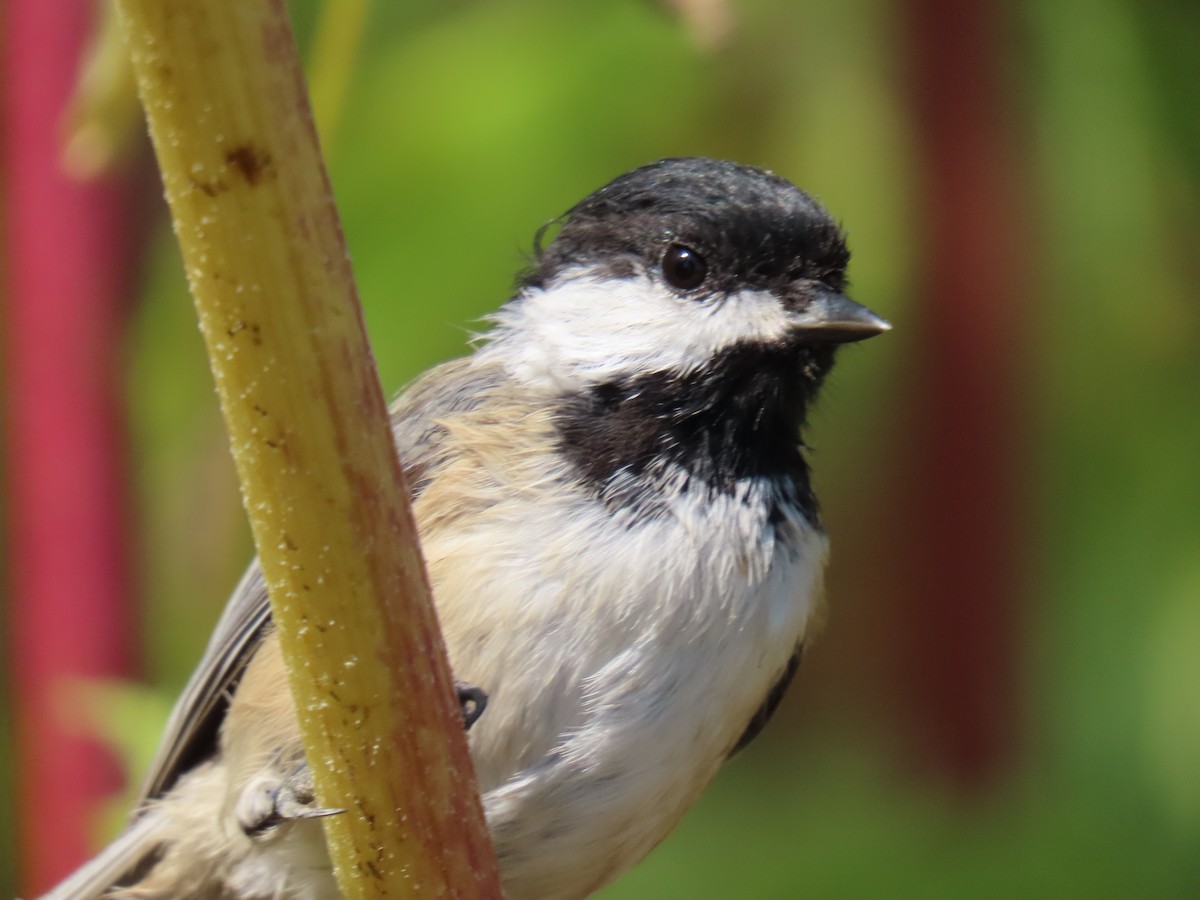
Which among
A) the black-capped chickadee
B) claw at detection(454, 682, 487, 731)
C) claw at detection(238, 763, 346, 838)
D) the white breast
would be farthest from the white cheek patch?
claw at detection(238, 763, 346, 838)

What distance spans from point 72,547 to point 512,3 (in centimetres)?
Result: 68

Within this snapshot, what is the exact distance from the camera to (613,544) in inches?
46.8

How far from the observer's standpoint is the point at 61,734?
1323 millimetres

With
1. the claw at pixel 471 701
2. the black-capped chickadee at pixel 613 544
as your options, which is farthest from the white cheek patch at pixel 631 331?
the claw at pixel 471 701

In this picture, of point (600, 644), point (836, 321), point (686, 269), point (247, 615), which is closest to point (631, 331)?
point (686, 269)

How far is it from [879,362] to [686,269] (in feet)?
0.97

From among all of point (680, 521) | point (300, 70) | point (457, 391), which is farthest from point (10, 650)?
point (300, 70)

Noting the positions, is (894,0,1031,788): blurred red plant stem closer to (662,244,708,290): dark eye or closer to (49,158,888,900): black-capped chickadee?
(49,158,888,900): black-capped chickadee

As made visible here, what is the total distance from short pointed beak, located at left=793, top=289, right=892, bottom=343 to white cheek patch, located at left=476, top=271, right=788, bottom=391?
Result: 0.08ft

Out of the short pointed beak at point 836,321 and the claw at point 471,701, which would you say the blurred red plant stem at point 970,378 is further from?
the claw at point 471,701

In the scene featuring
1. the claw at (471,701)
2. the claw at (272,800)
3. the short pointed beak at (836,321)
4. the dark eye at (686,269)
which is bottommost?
the claw at (272,800)

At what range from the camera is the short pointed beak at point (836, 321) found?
1.24 m

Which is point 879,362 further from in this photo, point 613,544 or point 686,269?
point 613,544

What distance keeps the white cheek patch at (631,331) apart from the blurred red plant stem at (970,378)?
0.21 meters
